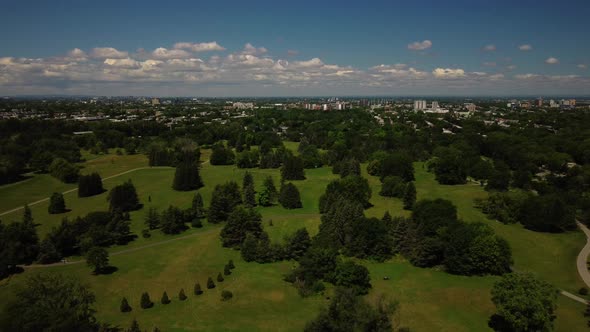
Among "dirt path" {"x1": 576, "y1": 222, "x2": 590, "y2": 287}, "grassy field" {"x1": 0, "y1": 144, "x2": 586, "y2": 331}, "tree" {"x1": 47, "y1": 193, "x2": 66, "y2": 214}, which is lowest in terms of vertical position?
"grassy field" {"x1": 0, "y1": 144, "x2": 586, "y2": 331}

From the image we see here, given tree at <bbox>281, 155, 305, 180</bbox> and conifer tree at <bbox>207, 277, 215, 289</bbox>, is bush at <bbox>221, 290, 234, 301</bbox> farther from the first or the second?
tree at <bbox>281, 155, 305, 180</bbox>

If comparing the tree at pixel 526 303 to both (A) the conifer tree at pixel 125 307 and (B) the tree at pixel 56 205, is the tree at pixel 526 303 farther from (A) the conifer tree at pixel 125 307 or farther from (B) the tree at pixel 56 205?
(B) the tree at pixel 56 205

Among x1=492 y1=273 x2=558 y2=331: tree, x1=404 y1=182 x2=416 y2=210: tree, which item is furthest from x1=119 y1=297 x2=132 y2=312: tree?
x1=404 y1=182 x2=416 y2=210: tree

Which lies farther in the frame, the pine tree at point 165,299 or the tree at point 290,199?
the tree at point 290,199

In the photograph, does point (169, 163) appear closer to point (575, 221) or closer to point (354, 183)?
point (354, 183)

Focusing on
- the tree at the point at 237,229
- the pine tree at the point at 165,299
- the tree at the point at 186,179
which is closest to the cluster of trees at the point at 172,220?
the tree at the point at 237,229

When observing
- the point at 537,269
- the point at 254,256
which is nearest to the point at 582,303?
the point at 537,269
